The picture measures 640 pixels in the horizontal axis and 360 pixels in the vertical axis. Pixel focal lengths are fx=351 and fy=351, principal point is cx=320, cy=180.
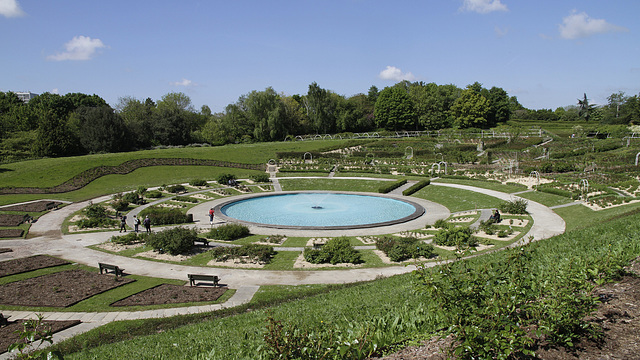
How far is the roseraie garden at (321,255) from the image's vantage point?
6234 mm

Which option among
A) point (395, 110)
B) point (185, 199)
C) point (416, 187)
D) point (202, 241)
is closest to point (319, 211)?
point (202, 241)

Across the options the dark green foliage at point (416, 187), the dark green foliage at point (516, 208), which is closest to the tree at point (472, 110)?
the dark green foliage at point (416, 187)

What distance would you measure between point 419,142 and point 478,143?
10.6 metres

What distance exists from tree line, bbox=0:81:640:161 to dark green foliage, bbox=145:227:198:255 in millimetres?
47999

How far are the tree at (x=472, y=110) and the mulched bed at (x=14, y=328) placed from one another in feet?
293

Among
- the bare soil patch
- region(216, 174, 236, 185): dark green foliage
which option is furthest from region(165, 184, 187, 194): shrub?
the bare soil patch

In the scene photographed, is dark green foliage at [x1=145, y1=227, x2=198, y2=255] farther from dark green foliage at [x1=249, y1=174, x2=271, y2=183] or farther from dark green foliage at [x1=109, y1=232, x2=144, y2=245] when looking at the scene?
dark green foliage at [x1=249, y1=174, x2=271, y2=183]

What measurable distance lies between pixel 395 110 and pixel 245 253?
7715 cm

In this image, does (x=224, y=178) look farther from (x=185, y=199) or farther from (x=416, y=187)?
(x=416, y=187)

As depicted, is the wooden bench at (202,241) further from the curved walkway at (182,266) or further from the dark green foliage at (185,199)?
the dark green foliage at (185,199)

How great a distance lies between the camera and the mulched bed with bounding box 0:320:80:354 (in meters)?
11.0

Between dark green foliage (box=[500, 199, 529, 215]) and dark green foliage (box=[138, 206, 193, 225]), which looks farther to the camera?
dark green foliage (box=[138, 206, 193, 225])

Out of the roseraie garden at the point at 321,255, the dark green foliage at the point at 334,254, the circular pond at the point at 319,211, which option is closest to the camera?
the roseraie garden at the point at 321,255

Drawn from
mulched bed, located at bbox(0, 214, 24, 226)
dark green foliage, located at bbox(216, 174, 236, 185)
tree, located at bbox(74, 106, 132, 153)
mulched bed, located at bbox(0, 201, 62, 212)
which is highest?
tree, located at bbox(74, 106, 132, 153)
